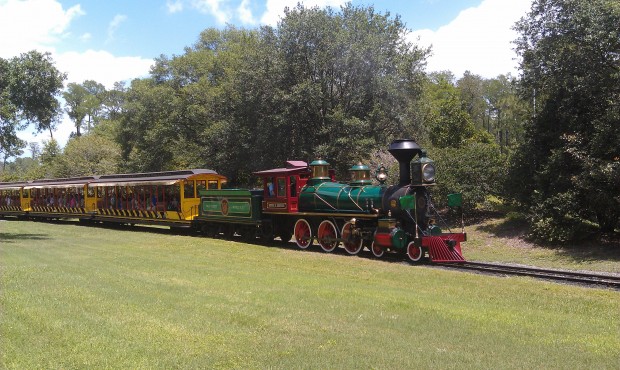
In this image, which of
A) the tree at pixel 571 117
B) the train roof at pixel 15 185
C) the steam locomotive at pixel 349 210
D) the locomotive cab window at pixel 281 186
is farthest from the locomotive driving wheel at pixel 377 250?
the train roof at pixel 15 185

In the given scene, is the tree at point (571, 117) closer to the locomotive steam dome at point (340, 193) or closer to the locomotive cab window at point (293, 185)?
the locomotive steam dome at point (340, 193)

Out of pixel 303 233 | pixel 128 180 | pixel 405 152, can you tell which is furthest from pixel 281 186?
pixel 128 180

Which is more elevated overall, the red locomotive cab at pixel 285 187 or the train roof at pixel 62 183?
the train roof at pixel 62 183

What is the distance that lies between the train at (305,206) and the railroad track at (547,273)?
0.55 metres

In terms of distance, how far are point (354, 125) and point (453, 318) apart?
1790 centimetres

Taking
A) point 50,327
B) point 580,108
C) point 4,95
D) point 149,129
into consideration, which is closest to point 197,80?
point 149,129

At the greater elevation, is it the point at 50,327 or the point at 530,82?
the point at 530,82

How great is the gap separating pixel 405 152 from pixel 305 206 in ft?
15.4

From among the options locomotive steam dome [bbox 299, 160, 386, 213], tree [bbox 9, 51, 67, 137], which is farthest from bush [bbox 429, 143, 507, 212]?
tree [bbox 9, 51, 67, 137]

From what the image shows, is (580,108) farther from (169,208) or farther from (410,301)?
(169,208)

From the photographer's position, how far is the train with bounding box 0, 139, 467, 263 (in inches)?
582

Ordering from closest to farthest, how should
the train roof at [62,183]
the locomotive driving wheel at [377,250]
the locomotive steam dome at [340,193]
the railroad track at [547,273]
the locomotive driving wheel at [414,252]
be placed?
the railroad track at [547,273]
the locomotive driving wheel at [414,252]
the locomotive driving wheel at [377,250]
the locomotive steam dome at [340,193]
the train roof at [62,183]

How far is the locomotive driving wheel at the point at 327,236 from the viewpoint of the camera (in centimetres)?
1716

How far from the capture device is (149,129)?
41469 mm
